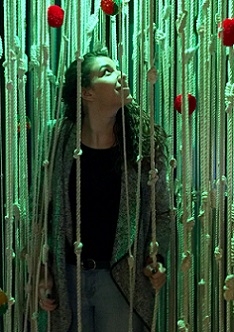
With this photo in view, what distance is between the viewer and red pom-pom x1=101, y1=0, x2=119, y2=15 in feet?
4.01

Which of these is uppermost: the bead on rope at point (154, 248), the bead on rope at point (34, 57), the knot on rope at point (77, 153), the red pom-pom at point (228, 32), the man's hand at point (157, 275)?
the red pom-pom at point (228, 32)

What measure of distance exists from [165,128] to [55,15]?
1.18ft

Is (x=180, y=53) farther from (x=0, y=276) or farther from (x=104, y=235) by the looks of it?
(x=0, y=276)

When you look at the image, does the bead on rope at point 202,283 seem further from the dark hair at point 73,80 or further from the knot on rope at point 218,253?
the dark hair at point 73,80

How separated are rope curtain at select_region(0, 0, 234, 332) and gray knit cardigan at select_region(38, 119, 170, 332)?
3 cm

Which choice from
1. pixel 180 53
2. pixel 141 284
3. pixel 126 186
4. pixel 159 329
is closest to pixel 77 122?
pixel 126 186

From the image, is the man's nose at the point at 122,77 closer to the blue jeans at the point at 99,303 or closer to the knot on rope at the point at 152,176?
the knot on rope at the point at 152,176

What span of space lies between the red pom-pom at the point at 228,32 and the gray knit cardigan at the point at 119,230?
318 mm

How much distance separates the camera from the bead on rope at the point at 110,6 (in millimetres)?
1223

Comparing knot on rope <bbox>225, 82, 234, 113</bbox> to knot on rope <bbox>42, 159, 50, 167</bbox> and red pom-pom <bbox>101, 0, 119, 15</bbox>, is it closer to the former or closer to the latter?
red pom-pom <bbox>101, 0, 119, 15</bbox>

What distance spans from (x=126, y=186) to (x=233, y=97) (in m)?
0.31

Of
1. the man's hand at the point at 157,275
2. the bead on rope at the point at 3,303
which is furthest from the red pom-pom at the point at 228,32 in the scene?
the bead on rope at the point at 3,303

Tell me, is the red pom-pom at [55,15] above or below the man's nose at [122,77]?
above

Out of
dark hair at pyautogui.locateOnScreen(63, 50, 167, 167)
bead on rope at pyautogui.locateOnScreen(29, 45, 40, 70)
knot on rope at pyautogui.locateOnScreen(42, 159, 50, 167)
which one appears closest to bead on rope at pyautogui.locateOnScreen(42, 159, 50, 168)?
knot on rope at pyautogui.locateOnScreen(42, 159, 50, 167)
